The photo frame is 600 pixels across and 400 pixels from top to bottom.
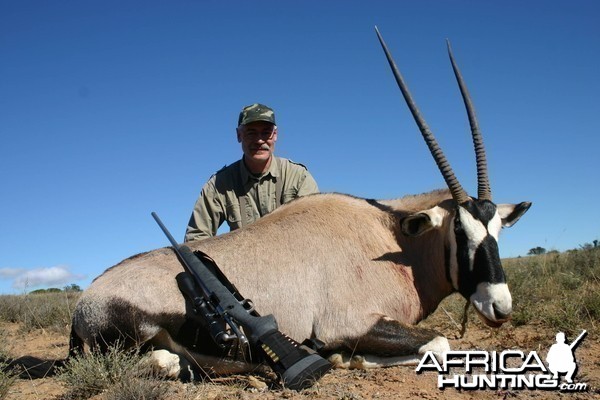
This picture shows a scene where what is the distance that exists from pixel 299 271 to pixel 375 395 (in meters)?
1.25

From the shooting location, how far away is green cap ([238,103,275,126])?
21.3ft

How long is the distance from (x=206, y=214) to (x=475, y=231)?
3.27 meters

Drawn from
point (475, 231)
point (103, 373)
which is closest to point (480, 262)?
point (475, 231)

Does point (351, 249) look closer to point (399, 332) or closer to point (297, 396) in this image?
point (399, 332)

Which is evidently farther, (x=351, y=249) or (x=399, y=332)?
(x=351, y=249)

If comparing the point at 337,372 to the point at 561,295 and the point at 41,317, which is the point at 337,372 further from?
the point at 41,317

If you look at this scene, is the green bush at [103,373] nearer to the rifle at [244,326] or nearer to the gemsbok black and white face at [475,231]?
the rifle at [244,326]

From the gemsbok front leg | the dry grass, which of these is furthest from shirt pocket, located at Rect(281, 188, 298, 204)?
the gemsbok front leg

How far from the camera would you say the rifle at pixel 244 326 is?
11.2 feet

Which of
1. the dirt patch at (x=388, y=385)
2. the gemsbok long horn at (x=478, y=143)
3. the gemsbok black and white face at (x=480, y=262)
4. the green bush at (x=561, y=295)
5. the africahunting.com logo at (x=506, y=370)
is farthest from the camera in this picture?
the green bush at (x=561, y=295)

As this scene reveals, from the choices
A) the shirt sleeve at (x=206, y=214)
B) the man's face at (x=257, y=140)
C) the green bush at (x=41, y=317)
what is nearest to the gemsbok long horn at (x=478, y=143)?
the man's face at (x=257, y=140)

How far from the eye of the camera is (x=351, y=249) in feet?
14.8

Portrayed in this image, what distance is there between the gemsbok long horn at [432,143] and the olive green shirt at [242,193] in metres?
2.04

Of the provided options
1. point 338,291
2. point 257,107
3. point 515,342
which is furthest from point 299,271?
point 257,107
